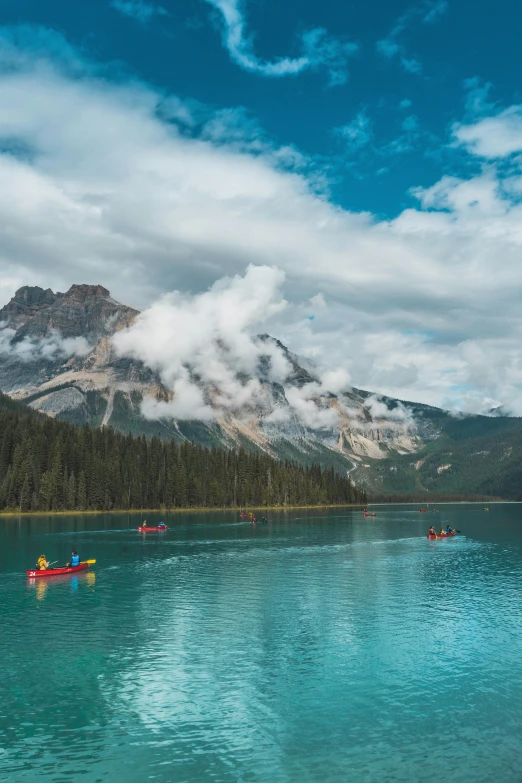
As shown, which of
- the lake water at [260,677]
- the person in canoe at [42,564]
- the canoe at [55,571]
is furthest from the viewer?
the person in canoe at [42,564]

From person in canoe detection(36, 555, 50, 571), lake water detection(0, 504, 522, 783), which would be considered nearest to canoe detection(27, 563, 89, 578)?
person in canoe detection(36, 555, 50, 571)

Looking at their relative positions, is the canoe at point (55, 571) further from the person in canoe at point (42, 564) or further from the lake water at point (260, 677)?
the lake water at point (260, 677)

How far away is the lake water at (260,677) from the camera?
29.5 metres

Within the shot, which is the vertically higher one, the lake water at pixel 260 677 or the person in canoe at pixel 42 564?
the person in canoe at pixel 42 564

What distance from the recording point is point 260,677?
41750mm

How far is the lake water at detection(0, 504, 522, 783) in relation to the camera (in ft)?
96.8

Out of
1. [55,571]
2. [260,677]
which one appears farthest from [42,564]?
[260,677]

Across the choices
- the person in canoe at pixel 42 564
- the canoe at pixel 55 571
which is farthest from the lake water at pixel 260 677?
the person in canoe at pixel 42 564

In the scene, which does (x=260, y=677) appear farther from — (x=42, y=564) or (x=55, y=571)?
(x=42, y=564)

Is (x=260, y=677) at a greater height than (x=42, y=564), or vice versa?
(x=42, y=564)

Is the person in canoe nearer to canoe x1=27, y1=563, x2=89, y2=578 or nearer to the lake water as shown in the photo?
canoe x1=27, y1=563, x2=89, y2=578

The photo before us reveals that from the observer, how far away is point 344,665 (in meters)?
44.5

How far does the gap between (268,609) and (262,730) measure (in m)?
29.9

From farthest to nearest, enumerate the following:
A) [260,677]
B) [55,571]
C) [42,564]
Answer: [55,571] → [42,564] → [260,677]
